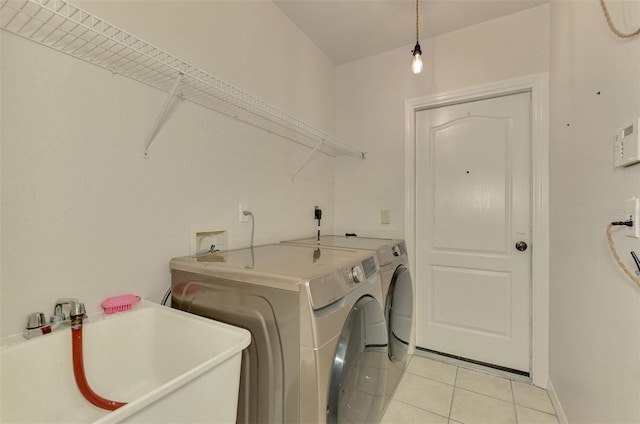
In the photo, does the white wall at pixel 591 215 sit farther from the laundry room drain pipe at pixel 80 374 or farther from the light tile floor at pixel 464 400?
the laundry room drain pipe at pixel 80 374

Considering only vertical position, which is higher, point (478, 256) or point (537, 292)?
point (478, 256)

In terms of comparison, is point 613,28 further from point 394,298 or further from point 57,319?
point 57,319

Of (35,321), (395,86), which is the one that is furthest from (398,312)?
(395,86)

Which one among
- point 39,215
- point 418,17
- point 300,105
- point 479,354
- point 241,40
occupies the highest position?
point 418,17

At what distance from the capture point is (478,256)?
2.10 m

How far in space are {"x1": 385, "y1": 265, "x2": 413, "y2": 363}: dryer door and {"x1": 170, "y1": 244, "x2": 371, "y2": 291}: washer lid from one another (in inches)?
16.3

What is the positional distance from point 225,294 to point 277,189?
99 centimetres

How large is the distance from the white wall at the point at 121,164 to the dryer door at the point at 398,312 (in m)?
0.87

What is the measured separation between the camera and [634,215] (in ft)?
2.75

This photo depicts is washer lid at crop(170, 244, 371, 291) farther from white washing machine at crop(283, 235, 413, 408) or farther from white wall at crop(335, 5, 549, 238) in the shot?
white wall at crop(335, 5, 549, 238)

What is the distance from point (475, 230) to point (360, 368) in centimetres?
151

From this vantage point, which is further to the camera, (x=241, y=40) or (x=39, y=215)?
(x=241, y=40)

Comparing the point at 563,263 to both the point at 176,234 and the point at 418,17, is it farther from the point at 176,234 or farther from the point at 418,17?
the point at 176,234

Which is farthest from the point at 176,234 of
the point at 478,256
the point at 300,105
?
the point at 478,256
